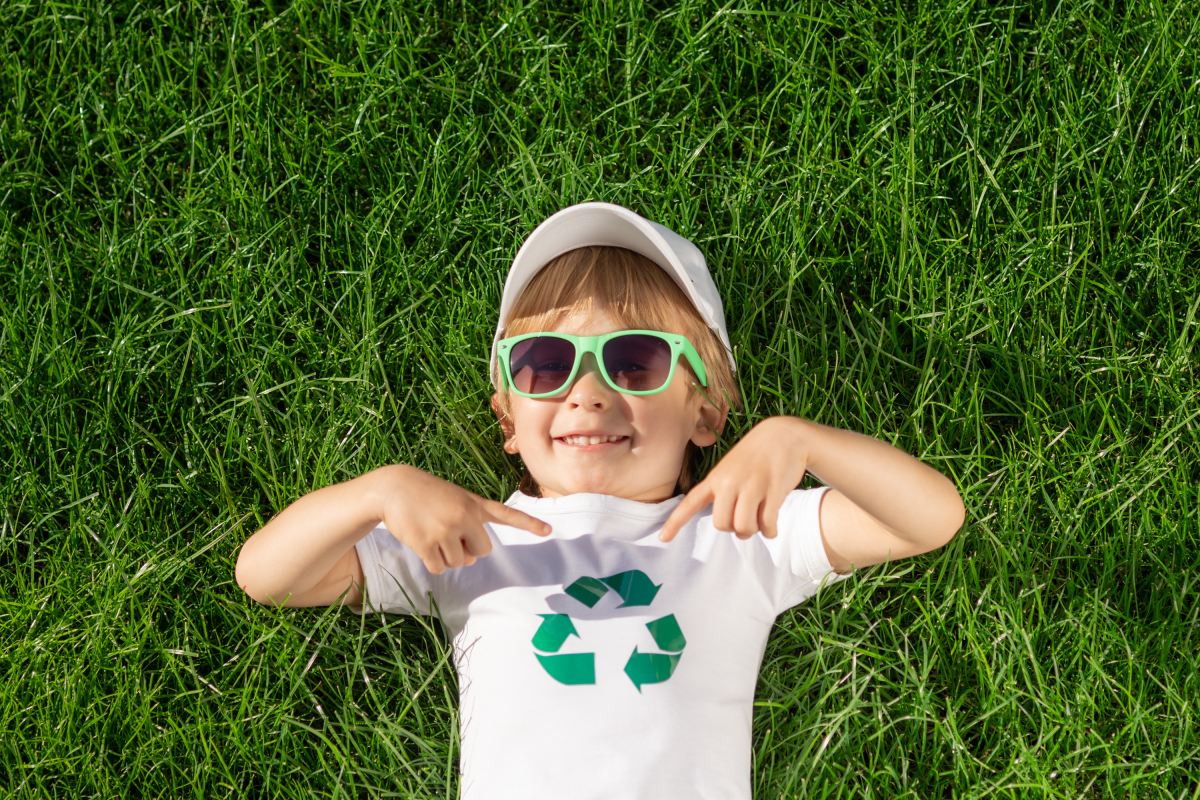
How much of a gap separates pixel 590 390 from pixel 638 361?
14cm

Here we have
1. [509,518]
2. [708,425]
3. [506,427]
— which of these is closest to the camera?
[509,518]

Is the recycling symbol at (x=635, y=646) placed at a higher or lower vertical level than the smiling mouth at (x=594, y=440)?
lower

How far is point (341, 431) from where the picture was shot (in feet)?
9.16

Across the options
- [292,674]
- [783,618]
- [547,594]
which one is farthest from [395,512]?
[783,618]

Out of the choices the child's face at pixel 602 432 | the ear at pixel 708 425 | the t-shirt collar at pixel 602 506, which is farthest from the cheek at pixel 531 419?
the ear at pixel 708 425

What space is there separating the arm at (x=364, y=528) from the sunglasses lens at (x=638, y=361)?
1.38ft

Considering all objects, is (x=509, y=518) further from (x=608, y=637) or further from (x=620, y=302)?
(x=620, y=302)

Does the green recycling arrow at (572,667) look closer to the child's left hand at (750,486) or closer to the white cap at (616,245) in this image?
the child's left hand at (750,486)

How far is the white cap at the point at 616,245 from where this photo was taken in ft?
8.10

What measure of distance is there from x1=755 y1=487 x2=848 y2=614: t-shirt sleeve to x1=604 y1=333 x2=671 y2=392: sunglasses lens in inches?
17.4

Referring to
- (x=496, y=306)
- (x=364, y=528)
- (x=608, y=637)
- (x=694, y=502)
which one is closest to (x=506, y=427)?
(x=496, y=306)

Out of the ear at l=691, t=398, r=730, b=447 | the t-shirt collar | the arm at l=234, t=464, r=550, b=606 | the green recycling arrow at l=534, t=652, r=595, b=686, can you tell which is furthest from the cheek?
the green recycling arrow at l=534, t=652, r=595, b=686

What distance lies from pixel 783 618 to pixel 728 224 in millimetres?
1219

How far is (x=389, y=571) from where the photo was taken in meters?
2.32
